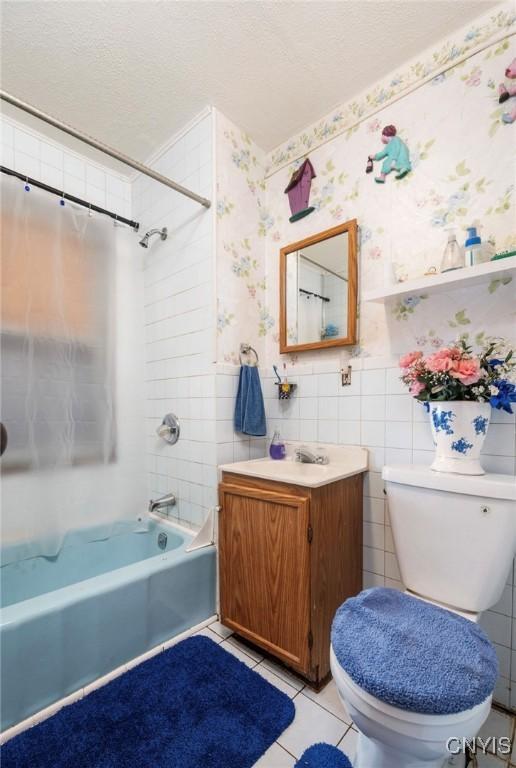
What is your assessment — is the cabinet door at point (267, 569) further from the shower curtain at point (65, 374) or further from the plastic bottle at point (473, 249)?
the plastic bottle at point (473, 249)

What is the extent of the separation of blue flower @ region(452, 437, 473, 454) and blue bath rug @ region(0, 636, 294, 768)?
41.2 inches

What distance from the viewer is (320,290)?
5.64 feet

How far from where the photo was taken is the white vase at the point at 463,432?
1.11m

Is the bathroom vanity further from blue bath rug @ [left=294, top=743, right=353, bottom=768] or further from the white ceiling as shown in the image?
the white ceiling

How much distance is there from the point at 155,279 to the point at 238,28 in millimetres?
1167

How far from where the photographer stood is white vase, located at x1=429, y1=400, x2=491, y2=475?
3.64 ft

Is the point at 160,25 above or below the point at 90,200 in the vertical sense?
above

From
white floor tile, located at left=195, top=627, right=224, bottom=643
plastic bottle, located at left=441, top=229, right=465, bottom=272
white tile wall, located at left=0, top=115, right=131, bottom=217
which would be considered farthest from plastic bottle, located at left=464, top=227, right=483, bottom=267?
white tile wall, located at left=0, top=115, right=131, bottom=217

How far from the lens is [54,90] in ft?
5.25

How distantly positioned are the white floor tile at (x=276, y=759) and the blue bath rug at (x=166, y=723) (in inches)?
0.7

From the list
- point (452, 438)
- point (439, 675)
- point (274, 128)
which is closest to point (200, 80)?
point (274, 128)

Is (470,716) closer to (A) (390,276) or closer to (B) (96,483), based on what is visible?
(A) (390,276)

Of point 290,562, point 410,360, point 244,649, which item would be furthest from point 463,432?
point 244,649

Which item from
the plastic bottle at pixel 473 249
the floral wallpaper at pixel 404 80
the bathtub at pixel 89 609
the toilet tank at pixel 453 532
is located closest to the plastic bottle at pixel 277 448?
the bathtub at pixel 89 609
